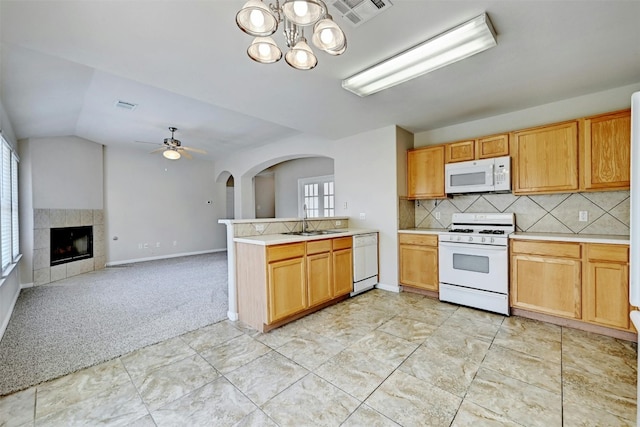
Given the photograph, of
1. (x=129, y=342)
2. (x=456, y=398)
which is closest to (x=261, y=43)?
(x=456, y=398)

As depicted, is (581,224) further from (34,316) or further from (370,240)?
(34,316)

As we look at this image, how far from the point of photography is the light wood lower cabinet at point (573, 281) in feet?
8.25

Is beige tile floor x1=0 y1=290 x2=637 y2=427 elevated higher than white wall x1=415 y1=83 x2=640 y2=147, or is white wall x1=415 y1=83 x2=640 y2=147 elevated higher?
white wall x1=415 y1=83 x2=640 y2=147

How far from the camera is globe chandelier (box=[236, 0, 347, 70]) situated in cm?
137

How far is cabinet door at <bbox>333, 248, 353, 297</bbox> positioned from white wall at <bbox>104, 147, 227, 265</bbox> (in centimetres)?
552

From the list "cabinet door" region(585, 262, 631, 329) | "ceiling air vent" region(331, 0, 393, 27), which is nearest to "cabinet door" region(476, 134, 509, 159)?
"cabinet door" region(585, 262, 631, 329)

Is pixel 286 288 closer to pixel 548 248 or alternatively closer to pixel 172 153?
pixel 548 248

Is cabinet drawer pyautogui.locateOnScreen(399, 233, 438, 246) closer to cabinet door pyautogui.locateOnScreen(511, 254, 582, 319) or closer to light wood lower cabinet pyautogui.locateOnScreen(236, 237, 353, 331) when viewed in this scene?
cabinet door pyautogui.locateOnScreen(511, 254, 582, 319)

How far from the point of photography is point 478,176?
351 centimetres

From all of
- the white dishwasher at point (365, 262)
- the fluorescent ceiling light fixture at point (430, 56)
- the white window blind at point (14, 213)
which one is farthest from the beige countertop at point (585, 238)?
the white window blind at point (14, 213)

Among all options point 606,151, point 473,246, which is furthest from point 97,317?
point 606,151

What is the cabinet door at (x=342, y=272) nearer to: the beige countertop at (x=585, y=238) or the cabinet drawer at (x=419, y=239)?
the cabinet drawer at (x=419, y=239)

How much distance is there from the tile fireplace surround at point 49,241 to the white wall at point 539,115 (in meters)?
6.60

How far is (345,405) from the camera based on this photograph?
1755 millimetres
